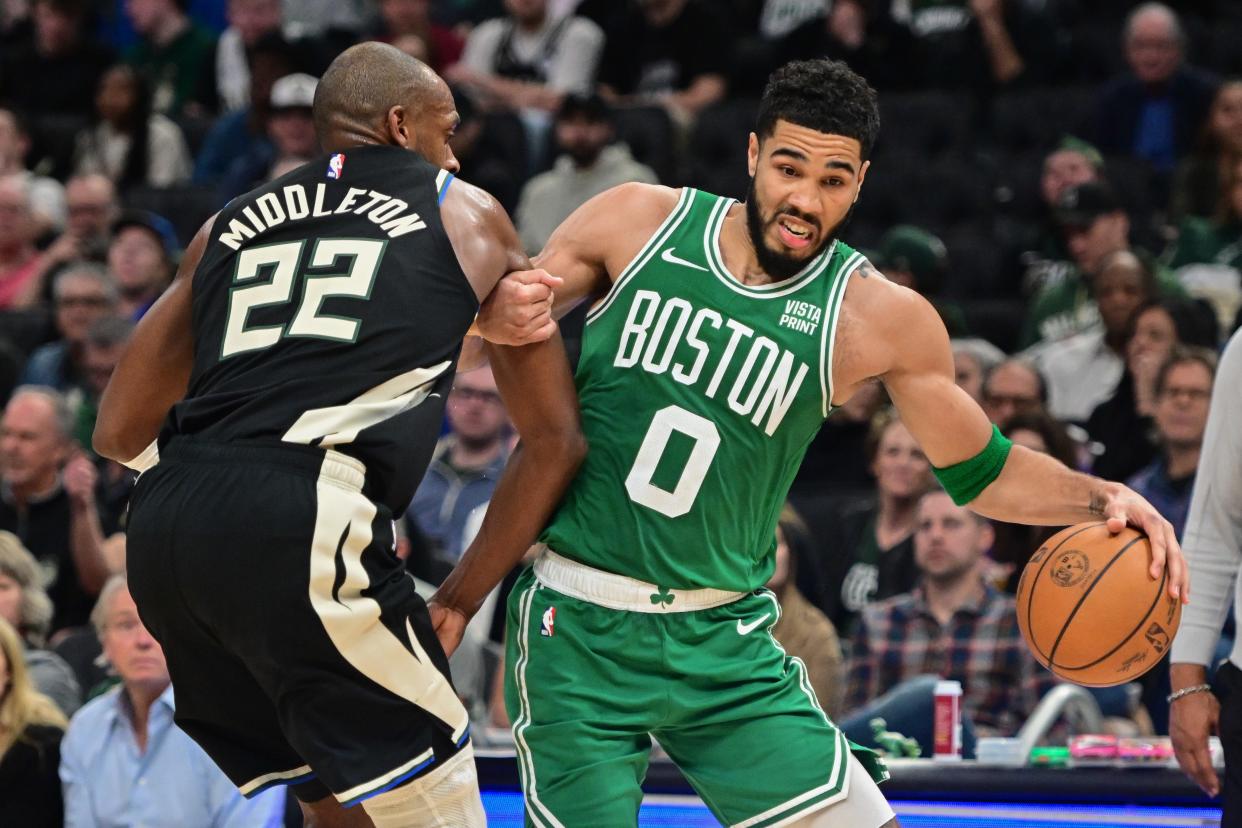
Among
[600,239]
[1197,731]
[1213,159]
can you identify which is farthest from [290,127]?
[1197,731]

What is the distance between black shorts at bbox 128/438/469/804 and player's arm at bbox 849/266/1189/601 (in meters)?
1.11

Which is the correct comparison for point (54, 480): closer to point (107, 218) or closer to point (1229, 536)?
point (107, 218)

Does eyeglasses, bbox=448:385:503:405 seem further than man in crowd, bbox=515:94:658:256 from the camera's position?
No

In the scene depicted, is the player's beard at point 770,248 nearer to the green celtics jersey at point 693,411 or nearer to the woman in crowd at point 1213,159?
the green celtics jersey at point 693,411

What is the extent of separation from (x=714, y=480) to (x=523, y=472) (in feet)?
1.30

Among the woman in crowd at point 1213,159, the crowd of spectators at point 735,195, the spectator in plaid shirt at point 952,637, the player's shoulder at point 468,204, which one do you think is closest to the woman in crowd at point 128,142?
the crowd of spectators at point 735,195

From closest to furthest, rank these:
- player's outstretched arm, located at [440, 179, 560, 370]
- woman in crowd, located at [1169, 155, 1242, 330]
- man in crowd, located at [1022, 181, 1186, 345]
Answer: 1. player's outstretched arm, located at [440, 179, 560, 370]
2. woman in crowd, located at [1169, 155, 1242, 330]
3. man in crowd, located at [1022, 181, 1186, 345]

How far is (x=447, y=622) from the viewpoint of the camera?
13.3 feet

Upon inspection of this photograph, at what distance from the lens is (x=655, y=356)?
407 centimetres

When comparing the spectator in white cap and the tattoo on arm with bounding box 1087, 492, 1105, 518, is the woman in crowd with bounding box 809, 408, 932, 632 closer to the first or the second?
the tattoo on arm with bounding box 1087, 492, 1105, 518

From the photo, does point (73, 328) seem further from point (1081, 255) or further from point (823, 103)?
point (823, 103)

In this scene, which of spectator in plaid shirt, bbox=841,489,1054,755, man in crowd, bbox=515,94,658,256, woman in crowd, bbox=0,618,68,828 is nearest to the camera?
woman in crowd, bbox=0,618,68,828

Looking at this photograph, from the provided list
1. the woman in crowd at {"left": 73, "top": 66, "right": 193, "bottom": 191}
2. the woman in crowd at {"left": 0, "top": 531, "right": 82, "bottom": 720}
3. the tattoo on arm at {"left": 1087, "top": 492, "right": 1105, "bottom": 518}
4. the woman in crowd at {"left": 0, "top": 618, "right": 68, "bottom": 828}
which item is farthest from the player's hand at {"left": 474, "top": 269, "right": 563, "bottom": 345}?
the woman in crowd at {"left": 73, "top": 66, "right": 193, "bottom": 191}

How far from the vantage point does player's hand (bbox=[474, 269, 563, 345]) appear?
151 inches
